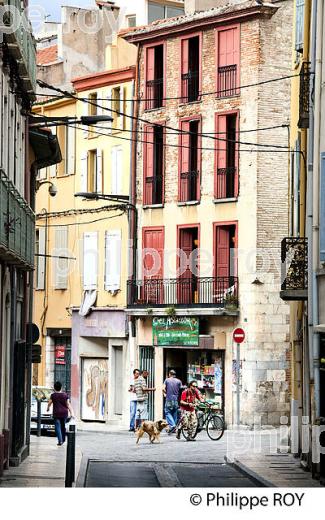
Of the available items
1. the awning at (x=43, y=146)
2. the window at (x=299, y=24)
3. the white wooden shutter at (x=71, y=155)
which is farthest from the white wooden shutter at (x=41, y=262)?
the window at (x=299, y=24)

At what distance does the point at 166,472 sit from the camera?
32.2m

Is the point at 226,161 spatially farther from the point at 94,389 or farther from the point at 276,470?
the point at 276,470

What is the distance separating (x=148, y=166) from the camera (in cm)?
5309

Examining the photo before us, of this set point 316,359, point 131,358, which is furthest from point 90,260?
point 316,359

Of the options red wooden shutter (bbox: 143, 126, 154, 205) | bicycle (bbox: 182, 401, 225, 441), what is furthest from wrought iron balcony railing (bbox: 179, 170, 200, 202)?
bicycle (bbox: 182, 401, 225, 441)

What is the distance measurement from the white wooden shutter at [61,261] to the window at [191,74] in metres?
6.09

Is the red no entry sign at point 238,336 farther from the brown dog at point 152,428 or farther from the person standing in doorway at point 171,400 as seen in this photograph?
the brown dog at point 152,428

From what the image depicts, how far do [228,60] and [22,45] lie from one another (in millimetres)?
20856

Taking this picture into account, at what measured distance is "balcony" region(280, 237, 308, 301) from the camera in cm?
3156

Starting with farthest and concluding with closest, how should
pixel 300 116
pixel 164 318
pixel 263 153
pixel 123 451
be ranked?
1. pixel 164 318
2. pixel 263 153
3. pixel 123 451
4. pixel 300 116

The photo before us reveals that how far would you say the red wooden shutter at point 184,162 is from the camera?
5075 centimetres

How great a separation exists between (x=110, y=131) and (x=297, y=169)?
20934mm

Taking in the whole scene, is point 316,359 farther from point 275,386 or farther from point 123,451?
point 275,386

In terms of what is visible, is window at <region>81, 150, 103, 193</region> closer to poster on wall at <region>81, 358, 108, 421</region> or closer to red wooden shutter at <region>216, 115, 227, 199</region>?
poster on wall at <region>81, 358, 108, 421</region>
